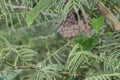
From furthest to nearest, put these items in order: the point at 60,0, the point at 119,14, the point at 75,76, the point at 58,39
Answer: the point at 58,39 < the point at 119,14 < the point at 75,76 < the point at 60,0

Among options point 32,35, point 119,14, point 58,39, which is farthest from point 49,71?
point 32,35

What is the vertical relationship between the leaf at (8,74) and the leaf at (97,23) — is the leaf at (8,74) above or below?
below

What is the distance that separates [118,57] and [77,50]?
0.07m

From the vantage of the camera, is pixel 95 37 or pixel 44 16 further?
pixel 44 16

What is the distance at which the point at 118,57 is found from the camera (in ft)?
2.16

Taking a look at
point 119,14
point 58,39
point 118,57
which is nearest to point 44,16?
point 119,14

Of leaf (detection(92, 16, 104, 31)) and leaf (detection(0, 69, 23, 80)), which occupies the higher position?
leaf (detection(92, 16, 104, 31))

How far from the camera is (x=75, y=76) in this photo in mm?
684

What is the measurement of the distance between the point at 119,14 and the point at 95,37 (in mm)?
208

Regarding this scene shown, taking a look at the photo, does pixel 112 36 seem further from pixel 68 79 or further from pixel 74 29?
pixel 74 29

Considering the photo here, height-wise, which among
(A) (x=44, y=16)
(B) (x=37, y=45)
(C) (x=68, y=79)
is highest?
(A) (x=44, y=16)

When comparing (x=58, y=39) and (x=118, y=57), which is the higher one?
(x=118, y=57)

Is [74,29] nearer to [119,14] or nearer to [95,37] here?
[119,14]

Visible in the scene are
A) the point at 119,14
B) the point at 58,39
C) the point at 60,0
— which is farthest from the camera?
the point at 58,39
